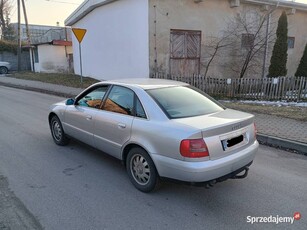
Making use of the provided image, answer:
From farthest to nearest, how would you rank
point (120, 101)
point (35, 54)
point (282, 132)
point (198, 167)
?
point (35, 54), point (282, 132), point (120, 101), point (198, 167)

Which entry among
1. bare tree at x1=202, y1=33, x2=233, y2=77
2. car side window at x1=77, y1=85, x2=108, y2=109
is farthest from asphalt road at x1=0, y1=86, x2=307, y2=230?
bare tree at x1=202, y1=33, x2=233, y2=77

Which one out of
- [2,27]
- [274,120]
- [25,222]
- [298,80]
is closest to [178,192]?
[25,222]

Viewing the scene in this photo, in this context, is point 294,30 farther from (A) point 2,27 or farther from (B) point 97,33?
(A) point 2,27

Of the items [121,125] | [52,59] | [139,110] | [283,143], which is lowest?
[283,143]

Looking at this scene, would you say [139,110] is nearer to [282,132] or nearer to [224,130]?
[224,130]

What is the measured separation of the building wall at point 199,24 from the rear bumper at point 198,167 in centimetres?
933

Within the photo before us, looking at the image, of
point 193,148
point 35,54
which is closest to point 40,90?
point 193,148

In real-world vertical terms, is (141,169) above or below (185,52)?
below

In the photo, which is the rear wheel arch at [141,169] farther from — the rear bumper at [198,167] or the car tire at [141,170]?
the rear bumper at [198,167]

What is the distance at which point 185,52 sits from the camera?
1286 cm

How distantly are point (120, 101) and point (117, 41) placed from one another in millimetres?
10877

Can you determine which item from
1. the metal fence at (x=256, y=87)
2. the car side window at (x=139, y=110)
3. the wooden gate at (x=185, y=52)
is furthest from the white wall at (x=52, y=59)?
the car side window at (x=139, y=110)

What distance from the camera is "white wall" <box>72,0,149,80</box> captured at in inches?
480

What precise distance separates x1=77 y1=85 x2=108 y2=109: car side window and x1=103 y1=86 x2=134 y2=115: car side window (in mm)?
201
